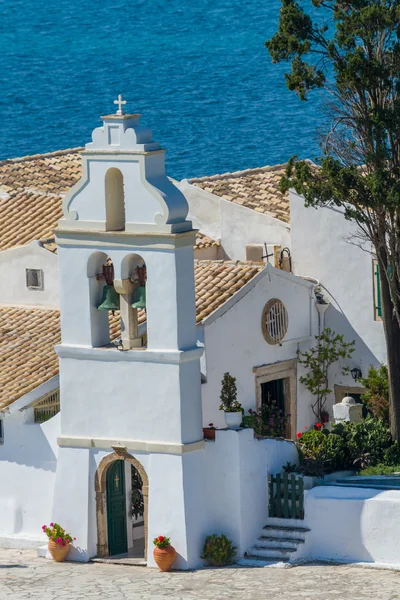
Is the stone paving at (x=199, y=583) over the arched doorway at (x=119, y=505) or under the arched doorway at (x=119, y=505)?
under

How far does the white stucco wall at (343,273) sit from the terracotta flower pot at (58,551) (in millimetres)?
7825

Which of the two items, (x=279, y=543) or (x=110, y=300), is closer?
(x=279, y=543)

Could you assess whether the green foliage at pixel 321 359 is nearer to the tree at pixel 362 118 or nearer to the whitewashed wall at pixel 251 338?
the whitewashed wall at pixel 251 338

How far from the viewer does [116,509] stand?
1045 inches

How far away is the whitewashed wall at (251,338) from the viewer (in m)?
29.3

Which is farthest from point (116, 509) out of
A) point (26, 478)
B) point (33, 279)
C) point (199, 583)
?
point (33, 279)

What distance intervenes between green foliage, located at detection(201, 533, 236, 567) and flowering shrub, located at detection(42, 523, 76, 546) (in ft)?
7.39

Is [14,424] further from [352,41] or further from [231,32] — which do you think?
[231,32]

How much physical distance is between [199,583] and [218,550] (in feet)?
3.14

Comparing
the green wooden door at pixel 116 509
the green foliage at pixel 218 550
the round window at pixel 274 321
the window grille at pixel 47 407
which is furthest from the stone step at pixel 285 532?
the round window at pixel 274 321

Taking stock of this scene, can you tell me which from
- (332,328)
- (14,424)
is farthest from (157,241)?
(332,328)

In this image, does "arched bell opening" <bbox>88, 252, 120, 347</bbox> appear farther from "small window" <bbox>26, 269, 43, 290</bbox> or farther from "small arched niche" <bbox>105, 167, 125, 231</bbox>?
"small window" <bbox>26, 269, 43, 290</bbox>

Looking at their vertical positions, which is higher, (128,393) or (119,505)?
(128,393)

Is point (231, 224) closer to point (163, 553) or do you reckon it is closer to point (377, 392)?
point (377, 392)
